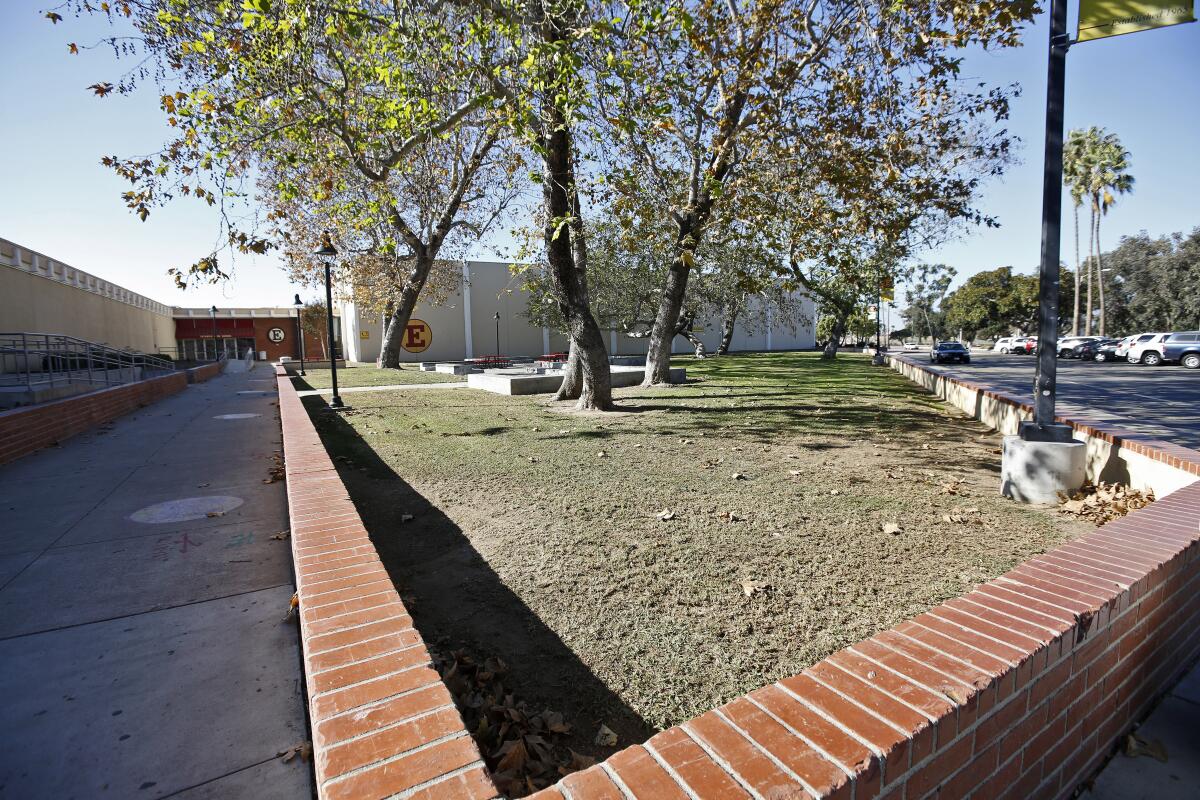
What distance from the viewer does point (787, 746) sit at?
144cm

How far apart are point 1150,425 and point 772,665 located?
10862 mm

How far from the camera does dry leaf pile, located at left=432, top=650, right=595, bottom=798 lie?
7.32ft

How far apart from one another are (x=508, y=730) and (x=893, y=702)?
5.22 feet

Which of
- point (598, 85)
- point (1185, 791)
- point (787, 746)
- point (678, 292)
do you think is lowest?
point (1185, 791)

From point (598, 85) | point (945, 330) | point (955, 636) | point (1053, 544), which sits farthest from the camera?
point (945, 330)

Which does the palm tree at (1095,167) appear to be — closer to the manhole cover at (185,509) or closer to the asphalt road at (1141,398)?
the asphalt road at (1141,398)

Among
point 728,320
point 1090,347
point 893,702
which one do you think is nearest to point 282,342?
point 728,320

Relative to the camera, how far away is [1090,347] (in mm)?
36594

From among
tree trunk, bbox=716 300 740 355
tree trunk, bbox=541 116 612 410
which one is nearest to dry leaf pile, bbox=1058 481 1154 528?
tree trunk, bbox=541 116 612 410

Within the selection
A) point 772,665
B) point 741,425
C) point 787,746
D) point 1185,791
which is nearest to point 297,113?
point 741,425

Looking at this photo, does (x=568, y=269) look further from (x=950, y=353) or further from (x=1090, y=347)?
(x=1090, y=347)

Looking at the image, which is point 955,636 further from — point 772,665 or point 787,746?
point 772,665

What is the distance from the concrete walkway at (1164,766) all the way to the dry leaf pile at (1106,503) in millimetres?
2657

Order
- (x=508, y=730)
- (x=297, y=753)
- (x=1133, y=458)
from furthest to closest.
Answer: (x=1133, y=458), (x=508, y=730), (x=297, y=753)
